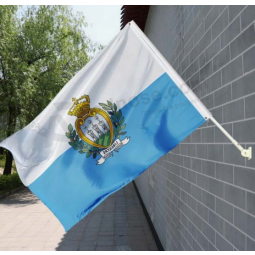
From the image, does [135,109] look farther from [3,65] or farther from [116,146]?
[3,65]

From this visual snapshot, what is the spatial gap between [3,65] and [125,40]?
1191 centimetres

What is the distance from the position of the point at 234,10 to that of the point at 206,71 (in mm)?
748

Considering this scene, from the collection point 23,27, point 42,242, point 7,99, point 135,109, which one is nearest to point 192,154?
point 135,109

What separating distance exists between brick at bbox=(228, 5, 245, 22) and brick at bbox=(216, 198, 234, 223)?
136cm

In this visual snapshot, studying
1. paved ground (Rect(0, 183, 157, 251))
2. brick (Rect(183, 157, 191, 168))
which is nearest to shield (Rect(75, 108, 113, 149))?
brick (Rect(183, 157, 191, 168))

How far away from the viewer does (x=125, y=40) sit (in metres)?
2.60

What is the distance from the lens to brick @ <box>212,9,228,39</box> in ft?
8.54

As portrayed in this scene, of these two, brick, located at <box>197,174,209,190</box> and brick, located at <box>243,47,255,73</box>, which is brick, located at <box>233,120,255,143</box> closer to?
brick, located at <box>243,47,255,73</box>

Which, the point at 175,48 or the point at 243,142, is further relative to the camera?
the point at 175,48

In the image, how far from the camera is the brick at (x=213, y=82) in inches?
109

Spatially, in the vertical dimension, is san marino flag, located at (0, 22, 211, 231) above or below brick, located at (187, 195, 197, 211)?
above

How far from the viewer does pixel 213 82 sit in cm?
290

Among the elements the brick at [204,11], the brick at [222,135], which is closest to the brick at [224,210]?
the brick at [222,135]

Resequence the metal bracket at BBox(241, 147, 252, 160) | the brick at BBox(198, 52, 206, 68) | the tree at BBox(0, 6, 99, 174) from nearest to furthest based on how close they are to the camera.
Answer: the metal bracket at BBox(241, 147, 252, 160) < the brick at BBox(198, 52, 206, 68) < the tree at BBox(0, 6, 99, 174)
